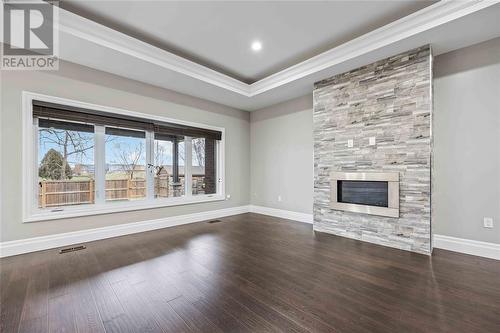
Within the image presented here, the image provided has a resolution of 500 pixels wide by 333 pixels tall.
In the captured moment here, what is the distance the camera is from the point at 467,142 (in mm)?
3137

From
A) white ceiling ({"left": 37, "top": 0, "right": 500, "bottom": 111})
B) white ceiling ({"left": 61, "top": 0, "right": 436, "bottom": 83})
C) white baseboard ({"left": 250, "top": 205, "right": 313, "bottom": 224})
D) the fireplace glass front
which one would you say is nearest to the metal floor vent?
white ceiling ({"left": 37, "top": 0, "right": 500, "bottom": 111})

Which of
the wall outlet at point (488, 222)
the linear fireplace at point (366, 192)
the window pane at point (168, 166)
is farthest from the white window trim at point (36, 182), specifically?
the wall outlet at point (488, 222)

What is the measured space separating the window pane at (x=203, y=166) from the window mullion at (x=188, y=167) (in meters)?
0.09

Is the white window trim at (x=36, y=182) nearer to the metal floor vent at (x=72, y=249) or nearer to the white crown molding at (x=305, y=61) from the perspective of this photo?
A: the metal floor vent at (x=72, y=249)

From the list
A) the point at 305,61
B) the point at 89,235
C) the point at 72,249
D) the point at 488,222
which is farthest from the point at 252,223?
the point at 488,222

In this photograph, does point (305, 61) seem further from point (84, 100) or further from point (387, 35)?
point (84, 100)

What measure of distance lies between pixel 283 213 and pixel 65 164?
4448 millimetres

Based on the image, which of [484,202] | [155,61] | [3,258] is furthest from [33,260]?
[484,202]

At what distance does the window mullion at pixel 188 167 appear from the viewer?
17.2ft

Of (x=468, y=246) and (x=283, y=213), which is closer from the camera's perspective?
(x=468, y=246)

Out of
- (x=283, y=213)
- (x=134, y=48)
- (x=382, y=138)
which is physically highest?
(x=134, y=48)

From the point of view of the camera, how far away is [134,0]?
260 cm

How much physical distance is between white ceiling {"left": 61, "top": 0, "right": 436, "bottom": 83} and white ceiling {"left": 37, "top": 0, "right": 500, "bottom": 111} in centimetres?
2

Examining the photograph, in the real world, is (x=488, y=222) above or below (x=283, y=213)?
above
